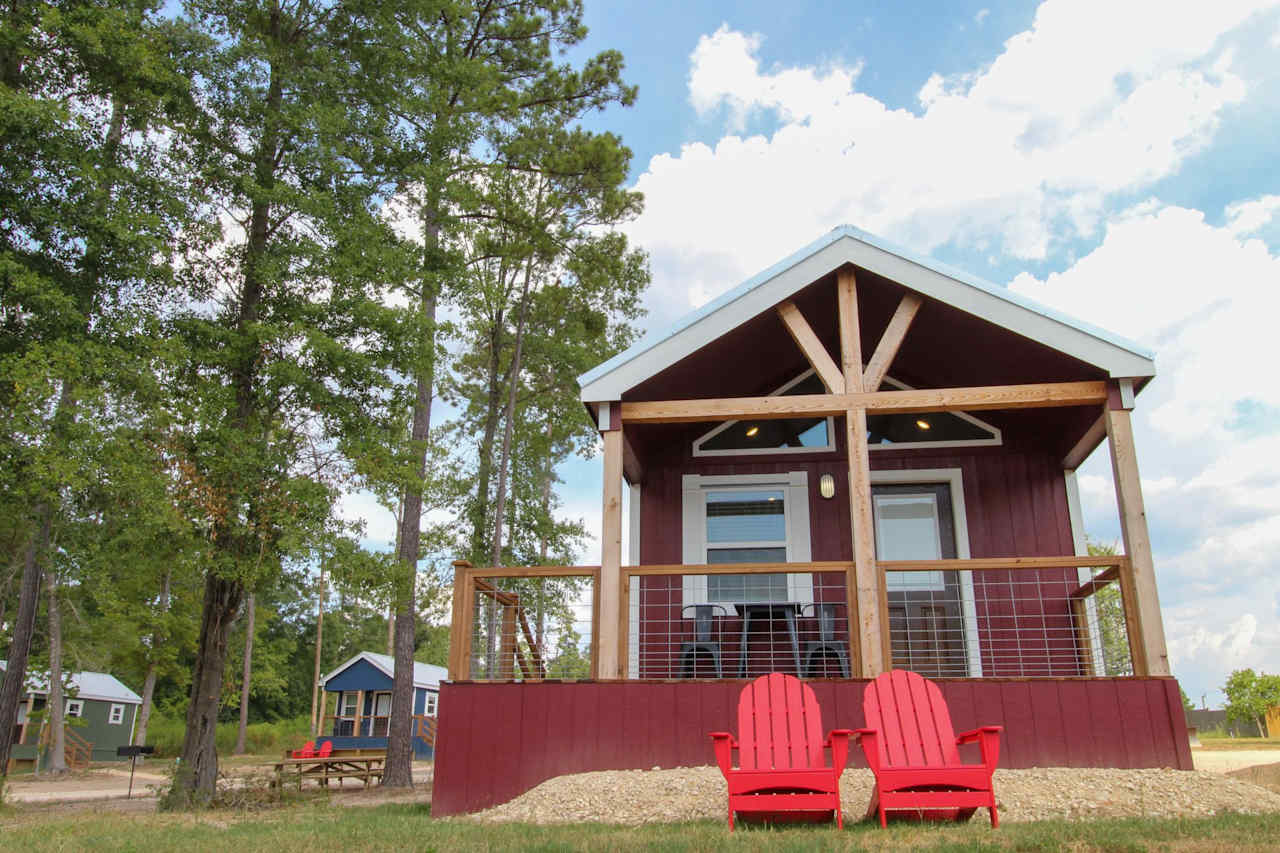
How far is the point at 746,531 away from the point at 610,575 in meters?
2.47

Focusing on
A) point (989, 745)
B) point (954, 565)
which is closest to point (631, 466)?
point (954, 565)

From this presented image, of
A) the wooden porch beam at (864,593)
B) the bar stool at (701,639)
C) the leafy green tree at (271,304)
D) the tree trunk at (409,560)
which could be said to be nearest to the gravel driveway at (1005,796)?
the wooden porch beam at (864,593)

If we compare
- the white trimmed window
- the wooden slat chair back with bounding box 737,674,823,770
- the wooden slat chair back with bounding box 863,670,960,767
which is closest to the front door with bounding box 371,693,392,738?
the white trimmed window

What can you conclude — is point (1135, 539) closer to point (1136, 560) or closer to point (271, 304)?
point (1136, 560)

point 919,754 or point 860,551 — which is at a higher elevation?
point 860,551

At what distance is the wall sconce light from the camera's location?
951 cm

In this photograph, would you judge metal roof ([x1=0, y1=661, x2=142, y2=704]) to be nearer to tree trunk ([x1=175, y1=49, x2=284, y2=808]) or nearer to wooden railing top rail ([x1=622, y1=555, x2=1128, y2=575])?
tree trunk ([x1=175, y1=49, x2=284, y2=808])

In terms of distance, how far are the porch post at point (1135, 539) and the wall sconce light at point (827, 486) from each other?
8.94ft

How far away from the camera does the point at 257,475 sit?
11.1 metres

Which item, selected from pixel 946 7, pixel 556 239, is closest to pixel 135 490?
pixel 556 239

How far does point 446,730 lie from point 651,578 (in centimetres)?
298

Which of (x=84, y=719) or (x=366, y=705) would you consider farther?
(x=84, y=719)

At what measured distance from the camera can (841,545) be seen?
371 inches

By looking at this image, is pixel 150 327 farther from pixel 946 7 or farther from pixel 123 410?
pixel 946 7
